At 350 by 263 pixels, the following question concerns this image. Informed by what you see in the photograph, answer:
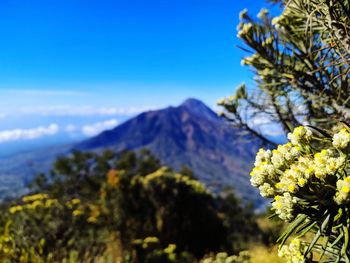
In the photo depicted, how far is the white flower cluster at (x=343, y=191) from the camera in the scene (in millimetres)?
1548

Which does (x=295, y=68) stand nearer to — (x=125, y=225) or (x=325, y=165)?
(x=325, y=165)

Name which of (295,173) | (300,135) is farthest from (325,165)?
(300,135)

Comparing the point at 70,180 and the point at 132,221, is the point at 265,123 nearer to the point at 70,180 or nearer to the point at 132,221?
the point at 132,221

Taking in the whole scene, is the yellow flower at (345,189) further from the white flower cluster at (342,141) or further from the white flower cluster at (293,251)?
the white flower cluster at (293,251)

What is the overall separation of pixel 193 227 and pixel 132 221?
2.94m

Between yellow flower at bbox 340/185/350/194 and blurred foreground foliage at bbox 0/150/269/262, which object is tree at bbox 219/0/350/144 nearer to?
yellow flower at bbox 340/185/350/194

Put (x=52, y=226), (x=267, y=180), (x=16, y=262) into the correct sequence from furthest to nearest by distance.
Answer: (x=52, y=226)
(x=16, y=262)
(x=267, y=180)

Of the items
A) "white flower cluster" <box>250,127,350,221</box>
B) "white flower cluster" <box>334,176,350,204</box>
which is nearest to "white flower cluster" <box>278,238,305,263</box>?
"white flower cluster" <box>250,127,350,221</box>

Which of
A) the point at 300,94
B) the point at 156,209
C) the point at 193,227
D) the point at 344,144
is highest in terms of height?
the point at 300,94

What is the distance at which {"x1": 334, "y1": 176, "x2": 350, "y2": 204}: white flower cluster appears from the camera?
60.9 inches

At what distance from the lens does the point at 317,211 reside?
1729 mm

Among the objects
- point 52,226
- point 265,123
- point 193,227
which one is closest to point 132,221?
point 193,227

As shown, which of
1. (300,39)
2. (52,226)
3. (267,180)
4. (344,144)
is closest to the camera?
(344,144)

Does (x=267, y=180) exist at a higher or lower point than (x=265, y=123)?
lower
